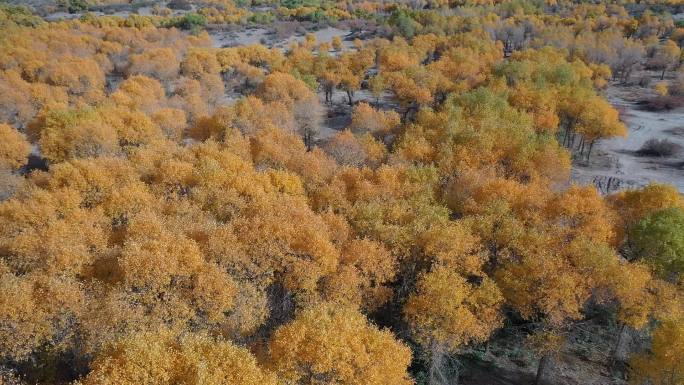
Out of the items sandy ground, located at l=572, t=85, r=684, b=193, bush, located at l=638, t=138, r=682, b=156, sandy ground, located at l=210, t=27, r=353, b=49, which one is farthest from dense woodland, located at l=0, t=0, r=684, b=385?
sandy ground, located at l=210, t=27, r=353, b=49

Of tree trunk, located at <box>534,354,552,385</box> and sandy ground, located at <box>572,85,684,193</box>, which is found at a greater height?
tree trunk, located at <box>534,354,552,385</box>

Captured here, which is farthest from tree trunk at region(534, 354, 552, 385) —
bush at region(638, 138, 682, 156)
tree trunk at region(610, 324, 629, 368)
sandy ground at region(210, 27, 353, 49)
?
sandy ground at region(210, 27, 353, 49)

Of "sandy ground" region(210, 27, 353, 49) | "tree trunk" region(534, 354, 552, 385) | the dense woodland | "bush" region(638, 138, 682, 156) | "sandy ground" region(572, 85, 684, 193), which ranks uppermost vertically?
the dense woodland

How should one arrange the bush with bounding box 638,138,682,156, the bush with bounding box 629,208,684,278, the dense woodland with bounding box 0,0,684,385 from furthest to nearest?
the bush with bounding box 638,138,682,156
the bush with bounding box 629,208,684,278
the dense woodland with bounding box 0,0,684,385

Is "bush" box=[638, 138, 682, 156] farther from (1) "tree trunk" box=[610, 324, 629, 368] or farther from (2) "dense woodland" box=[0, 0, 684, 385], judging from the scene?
(1) "tree trunk" box=[610, 324, 629, 368]

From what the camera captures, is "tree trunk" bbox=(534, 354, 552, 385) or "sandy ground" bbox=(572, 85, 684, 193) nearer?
"tree trunk" bbox=(534, 354, 552, 385)

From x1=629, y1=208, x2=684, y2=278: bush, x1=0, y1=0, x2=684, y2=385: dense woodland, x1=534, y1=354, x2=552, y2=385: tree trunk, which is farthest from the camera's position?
x1=629, y1=208, x2=684, y2=278: bush

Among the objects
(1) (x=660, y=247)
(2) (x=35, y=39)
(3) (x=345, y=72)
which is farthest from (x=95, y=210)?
(2) (x=35, y=39)

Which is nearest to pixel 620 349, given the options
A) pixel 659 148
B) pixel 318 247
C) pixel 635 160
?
pixel 318 247
